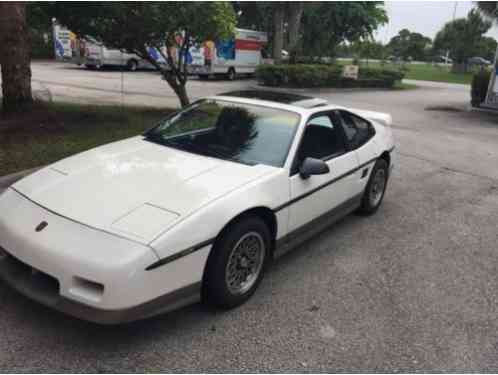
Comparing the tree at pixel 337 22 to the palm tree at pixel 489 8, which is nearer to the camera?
the palm tree at pixel 489 8

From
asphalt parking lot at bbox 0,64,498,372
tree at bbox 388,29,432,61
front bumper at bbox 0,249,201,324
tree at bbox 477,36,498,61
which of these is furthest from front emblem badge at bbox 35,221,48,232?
tree at bbox 388,29,432,61

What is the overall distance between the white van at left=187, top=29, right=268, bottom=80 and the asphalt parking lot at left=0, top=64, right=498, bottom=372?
→ 1985 cm

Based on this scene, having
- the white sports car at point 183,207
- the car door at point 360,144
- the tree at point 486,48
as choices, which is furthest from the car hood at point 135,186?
the tree at point 486,48

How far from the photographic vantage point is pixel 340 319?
10.9ft

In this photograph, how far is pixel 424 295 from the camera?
12.2 feet

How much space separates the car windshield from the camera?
12.6 ft

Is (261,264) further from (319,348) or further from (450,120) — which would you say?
(450,120)

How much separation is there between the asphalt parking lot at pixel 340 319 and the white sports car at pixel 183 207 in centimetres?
28

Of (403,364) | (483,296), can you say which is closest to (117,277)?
(403,364)

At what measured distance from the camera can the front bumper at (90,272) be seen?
8.44ft

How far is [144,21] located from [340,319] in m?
7.77

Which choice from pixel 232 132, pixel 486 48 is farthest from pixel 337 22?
pixel 486 48

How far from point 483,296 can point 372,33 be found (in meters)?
28.3

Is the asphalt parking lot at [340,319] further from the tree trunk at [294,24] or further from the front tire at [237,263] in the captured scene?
the tree trunk at [294,24]
